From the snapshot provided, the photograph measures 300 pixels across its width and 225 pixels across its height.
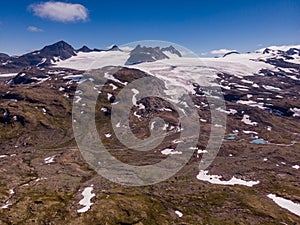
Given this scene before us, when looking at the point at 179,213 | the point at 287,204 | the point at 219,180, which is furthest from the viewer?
the point at 219,180

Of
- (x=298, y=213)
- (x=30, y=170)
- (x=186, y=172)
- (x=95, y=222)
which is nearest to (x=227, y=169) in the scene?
(x=186, y=172)

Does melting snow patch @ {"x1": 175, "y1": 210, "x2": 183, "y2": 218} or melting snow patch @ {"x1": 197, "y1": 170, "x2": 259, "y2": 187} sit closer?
melting snow patch @ {"x1": 175, "y1": 210, "x2": 183, "y2": 218}

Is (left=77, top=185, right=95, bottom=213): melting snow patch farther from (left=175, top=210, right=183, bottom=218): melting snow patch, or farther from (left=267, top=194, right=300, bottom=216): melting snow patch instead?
(left=267, top=194, right=300, bottom=216): melting snow patch

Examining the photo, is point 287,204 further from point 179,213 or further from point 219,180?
point 179,213

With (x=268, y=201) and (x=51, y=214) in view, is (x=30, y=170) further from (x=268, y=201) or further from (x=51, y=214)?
(x=268, y=201)

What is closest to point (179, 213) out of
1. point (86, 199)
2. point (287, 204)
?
point (86, 199)

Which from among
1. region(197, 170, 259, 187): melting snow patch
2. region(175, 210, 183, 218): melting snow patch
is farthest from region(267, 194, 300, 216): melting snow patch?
region(175, 210, 183, 218): melting snow patch

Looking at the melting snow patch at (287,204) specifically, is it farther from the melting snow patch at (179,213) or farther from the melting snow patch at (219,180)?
the melting snow patch at (179,213)
